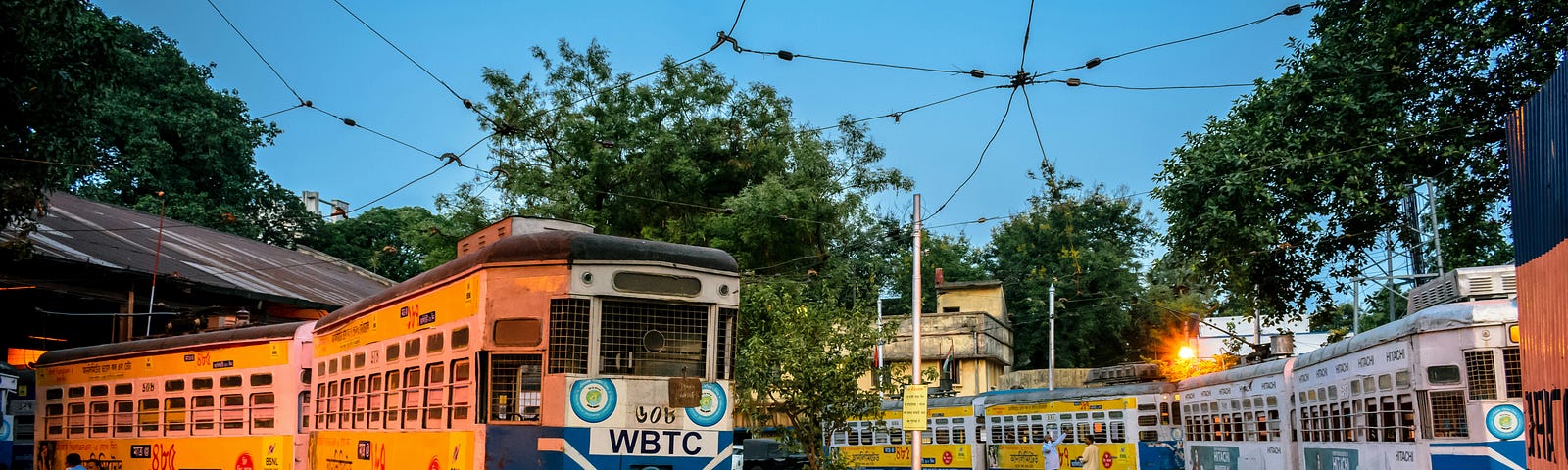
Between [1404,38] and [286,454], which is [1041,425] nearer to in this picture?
[1404,38]

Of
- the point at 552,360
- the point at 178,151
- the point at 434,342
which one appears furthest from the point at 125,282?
the point at 178,151

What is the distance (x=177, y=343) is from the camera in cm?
1820

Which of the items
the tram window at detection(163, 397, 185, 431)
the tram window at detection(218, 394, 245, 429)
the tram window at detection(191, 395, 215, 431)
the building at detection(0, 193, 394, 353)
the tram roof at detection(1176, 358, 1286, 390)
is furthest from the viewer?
the building at detection(0, 193, 394, 353)

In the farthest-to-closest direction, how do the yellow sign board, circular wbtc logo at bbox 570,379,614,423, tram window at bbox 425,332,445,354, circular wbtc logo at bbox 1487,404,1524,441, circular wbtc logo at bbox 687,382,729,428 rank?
1. the yellow sign board
2. circular wbtc logo at bbox 1487,404,1524,441
3. tram window at bbox 425,332,445,354
4. circular wbtc logo at bbox 687,382,729,428
5. circular wbtc logo at bbox 570,379,614,423

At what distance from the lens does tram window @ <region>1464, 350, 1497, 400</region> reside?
12.9 m

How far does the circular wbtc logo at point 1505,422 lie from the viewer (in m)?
12.6

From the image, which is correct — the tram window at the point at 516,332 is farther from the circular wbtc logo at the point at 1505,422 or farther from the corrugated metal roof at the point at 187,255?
the corrugated metal roof at the point at 187,255

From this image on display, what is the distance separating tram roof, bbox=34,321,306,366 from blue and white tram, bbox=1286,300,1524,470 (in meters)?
13.8

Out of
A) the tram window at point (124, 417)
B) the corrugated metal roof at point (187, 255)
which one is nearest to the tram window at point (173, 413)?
the tram window at point (124, 417)

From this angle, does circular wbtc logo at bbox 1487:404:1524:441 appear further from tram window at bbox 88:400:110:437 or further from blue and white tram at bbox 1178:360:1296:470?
tram window at bbox 88:400:110:437

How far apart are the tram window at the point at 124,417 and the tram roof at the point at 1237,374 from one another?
694 inches

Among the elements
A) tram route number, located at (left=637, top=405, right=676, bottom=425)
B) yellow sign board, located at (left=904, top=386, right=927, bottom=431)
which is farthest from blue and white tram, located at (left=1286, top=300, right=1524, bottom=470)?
tram route number, located at (left=637, top=405, right=676, bottom=425)

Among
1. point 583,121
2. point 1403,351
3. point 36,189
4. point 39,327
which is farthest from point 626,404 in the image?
point 39,327

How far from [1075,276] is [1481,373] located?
4161 cm
